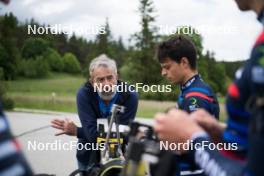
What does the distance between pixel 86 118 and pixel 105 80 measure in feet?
1.36

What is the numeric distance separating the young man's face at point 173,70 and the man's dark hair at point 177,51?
3 cm

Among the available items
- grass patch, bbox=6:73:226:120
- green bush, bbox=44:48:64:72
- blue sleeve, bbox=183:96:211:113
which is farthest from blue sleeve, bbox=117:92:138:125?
green bush, bbox=44:48:64:72

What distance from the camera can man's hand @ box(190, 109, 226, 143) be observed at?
1.88m

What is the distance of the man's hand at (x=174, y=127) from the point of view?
1.63 m

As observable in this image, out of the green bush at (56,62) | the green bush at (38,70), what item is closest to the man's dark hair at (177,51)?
the green bush at (38,70)

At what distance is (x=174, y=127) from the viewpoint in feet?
5.35

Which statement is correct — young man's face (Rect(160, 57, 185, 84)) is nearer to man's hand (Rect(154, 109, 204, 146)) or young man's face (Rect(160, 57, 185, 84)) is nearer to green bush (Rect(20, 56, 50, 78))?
man's hand (Rect(154, 109, 204, 146))

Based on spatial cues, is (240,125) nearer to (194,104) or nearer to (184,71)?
(194,104)

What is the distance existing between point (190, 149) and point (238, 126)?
0.80ft

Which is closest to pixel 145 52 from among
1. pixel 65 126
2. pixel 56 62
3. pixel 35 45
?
pixel 56 62

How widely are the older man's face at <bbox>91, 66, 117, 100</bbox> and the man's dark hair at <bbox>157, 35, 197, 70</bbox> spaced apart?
82 centimetres

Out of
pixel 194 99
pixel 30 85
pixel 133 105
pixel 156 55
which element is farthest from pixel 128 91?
pixel 30 85

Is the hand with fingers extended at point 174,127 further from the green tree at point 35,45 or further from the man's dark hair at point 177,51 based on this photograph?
the green tree at point 35,45

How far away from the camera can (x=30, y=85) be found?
48906 mm
